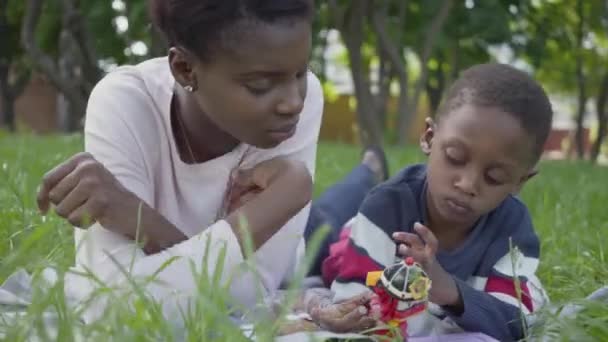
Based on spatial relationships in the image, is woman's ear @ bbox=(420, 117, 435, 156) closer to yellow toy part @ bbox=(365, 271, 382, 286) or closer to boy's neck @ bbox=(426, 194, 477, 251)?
boy's neck @ bbox=(426, 194, 477, 251)

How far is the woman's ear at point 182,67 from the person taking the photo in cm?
235

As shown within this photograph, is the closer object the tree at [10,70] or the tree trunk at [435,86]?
the tree trunk at [435,86]

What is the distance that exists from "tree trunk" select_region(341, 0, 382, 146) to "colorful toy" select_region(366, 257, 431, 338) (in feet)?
26.4

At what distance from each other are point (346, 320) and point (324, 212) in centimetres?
164

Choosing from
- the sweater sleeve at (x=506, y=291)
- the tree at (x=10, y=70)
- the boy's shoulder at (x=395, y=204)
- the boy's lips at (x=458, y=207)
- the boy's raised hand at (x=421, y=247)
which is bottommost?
the tree at (x=10, y=70)

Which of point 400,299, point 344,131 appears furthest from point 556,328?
point 344,131

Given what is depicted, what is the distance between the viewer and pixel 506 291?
2475 millimetres

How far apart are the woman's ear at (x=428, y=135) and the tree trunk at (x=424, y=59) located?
335 inches

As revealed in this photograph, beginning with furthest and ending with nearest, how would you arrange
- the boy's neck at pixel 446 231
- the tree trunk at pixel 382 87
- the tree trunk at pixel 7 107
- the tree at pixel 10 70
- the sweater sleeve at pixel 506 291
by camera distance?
the tree trunk at pixel 7 107 < the tree at pixel 10 70 < the tree trunk at pixel 382 87 < the boy's neck at pixel 446 231 < the sweater sleeve at pixel 506 291

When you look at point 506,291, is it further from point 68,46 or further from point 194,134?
point 68,46

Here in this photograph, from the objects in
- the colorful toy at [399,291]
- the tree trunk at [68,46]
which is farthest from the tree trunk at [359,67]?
the colorful toy at [399,291]

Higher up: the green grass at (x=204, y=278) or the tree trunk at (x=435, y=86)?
the green grass at (x=204, y=278)

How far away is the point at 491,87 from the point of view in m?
2.44

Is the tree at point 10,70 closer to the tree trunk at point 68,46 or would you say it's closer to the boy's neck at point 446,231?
the tree trunk at point 68,46
